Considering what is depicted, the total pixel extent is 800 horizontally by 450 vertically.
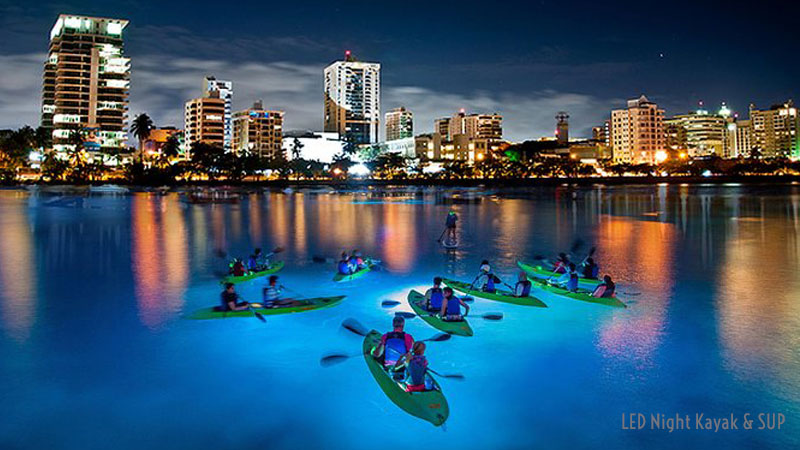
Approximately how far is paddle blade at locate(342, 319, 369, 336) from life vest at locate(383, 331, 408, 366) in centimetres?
246

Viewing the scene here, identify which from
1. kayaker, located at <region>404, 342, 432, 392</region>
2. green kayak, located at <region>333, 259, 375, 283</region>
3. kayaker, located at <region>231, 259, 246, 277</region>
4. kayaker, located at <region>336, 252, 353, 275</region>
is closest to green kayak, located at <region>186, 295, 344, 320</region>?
green kayak, located at <region>333, 259, 375, 283</region>

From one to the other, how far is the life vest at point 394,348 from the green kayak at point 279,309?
16.1ft

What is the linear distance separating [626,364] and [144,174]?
143m

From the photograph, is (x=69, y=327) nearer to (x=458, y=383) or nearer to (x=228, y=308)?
(x=228, y=308)

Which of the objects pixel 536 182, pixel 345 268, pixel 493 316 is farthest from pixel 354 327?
pixel 536 182

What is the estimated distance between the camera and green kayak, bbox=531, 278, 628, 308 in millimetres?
14359

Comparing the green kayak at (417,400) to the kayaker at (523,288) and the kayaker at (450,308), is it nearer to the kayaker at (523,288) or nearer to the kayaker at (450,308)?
the kayaker at (450,308)

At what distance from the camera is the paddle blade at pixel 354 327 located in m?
12.2

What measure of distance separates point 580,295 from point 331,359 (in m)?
7.72

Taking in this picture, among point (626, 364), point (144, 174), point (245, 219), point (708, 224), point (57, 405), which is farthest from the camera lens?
point (144, 174)

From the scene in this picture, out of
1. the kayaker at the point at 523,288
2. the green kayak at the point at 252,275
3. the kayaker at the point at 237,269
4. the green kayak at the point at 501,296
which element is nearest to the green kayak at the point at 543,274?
the kayaker at the point at 523,288

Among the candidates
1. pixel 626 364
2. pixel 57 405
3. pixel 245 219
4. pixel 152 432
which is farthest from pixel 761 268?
pixel 245 219

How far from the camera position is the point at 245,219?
41531mm

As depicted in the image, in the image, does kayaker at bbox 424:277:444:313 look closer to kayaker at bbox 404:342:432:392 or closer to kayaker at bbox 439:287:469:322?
kayaker at bbox 439:287:469:322
